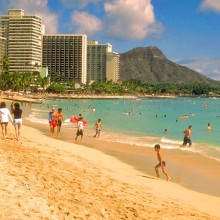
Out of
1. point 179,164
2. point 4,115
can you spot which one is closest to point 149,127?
point 179,164

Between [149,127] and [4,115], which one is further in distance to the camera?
[149,127]

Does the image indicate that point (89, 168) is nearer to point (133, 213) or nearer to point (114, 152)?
point (133, 213)

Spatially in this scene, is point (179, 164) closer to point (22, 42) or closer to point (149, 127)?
point (149, 127)

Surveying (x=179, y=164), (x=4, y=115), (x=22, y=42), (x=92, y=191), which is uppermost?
(x=22, y=42)

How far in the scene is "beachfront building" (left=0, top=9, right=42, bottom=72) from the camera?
184 meters

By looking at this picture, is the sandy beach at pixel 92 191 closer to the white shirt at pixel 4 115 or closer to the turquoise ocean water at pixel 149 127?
the white shirt at pixel 4 115

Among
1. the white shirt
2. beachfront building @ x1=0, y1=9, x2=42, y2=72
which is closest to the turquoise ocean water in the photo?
the white shirt

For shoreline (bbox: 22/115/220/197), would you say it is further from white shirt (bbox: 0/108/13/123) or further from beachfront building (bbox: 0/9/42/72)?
beachfront building (bbox: 0/9/42/72)

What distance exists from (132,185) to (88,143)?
40.3 feet

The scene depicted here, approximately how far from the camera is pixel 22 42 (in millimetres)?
188375

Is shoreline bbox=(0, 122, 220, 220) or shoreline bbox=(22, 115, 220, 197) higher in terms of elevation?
shoreline bbox=(0, 122, 220, 220)

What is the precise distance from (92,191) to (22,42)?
18659 centimetres

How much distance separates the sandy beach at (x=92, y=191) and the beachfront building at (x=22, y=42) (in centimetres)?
17064

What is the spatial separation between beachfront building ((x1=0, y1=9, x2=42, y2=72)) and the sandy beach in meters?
171
